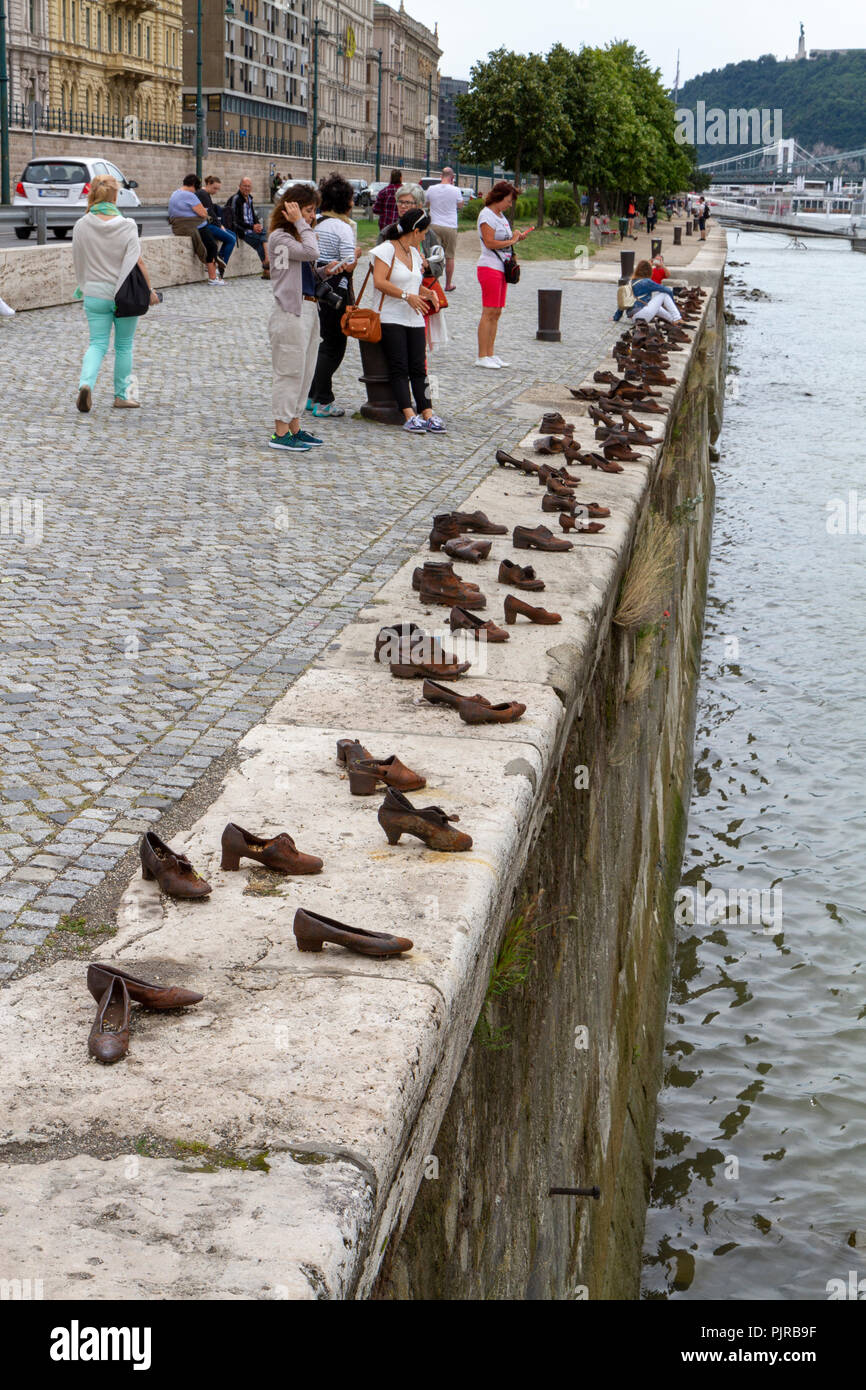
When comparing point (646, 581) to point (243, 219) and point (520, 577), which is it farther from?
point (243, 219)

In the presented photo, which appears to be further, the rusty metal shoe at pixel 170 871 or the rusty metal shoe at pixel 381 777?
the rusty metal shoe at pixel 381 777

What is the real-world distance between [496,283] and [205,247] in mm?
10346

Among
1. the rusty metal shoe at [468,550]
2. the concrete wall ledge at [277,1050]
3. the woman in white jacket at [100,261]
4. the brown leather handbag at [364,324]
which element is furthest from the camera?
the brown leather handbag at [364,324]

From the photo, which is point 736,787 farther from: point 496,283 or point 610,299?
point 610,299

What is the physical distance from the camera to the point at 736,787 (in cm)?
1117

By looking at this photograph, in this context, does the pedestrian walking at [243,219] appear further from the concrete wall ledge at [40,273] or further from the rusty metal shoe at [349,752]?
the rusty metal shoe at [349,752]

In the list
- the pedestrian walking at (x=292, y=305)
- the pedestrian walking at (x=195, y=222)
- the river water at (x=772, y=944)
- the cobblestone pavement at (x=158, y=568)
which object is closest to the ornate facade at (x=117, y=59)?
the pedestrian walking at (x=195, y=222)

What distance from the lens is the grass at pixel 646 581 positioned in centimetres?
660

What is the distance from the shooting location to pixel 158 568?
684 centimetres

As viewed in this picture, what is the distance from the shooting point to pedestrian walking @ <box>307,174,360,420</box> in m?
11.7

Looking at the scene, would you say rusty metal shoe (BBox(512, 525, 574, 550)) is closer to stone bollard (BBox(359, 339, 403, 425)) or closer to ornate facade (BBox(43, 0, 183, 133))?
stone bollard (BBox(359, 339, 403, 425))

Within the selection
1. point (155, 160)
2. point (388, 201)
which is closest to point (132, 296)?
point (388, 201)

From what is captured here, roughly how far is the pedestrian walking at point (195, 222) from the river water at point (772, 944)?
9156 mm

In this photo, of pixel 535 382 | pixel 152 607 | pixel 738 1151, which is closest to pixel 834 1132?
pixel 738 1151
